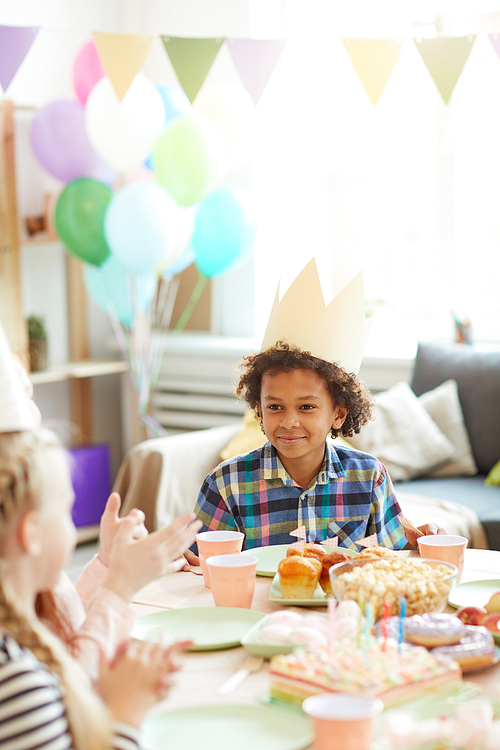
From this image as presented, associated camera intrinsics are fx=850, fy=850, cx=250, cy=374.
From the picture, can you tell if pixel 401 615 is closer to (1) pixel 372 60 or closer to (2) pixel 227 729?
(2) pixel 227 729

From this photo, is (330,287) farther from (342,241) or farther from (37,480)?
(37,480)

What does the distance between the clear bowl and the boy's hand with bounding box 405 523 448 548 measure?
376 mm

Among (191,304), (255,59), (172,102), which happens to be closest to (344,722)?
(255,59)

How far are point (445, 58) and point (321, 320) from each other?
1.20 meters

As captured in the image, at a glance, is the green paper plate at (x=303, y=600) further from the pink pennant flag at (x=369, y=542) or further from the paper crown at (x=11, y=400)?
the paper crown at (x=11, y=400)

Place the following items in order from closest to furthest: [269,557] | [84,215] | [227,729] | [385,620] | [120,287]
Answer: [227,729] < [385,620] < [269,557] < [84,215] < [120,287]

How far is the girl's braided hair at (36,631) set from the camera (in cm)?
75

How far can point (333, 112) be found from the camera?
4070 millimetres

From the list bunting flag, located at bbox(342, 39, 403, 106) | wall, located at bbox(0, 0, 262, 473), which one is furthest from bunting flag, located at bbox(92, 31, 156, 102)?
wall, located at bbox(0, 0, 262, 473)

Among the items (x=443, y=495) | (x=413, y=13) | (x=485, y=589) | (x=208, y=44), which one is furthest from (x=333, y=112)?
(x=485, y=589)

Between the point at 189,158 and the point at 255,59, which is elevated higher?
the point at 255,59

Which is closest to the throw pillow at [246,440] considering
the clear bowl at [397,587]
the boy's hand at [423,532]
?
the boy's hand at [423,532]

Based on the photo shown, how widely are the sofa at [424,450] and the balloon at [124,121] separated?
1.11 meters

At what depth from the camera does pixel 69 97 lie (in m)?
4.20
